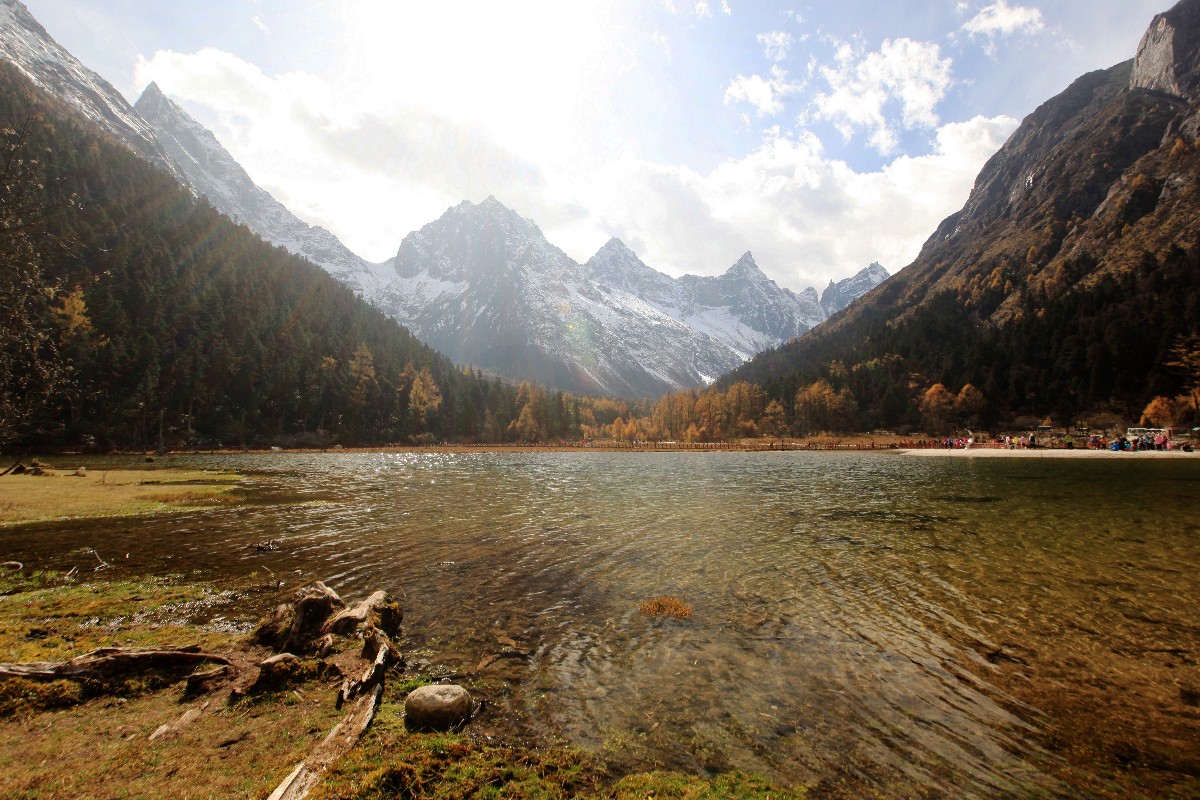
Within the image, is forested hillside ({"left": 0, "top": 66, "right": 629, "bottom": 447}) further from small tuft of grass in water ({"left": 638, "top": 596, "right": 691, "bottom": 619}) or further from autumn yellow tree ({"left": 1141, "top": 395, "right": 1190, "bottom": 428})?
autumn yellow tree ({"left": 1141, "top": 395, "right": 1190, "bottom": 428})

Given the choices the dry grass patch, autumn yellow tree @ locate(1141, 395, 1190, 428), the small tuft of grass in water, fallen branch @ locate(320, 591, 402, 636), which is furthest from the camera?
autumn yellow tree @ locate(1141, 395, 1190, 428)

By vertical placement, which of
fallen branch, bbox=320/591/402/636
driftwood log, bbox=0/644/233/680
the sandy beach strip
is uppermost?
the sandy beach strip

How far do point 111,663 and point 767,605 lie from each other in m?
16.7

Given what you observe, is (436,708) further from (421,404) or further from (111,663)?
(421,404)

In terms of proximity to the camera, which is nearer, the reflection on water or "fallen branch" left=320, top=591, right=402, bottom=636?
the reflection on water

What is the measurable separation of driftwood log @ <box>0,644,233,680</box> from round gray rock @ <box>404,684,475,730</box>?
190 inches

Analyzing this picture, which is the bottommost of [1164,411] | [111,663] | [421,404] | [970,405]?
[111,663]

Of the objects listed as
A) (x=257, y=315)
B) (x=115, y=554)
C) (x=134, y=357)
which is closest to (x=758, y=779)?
(x=115, y=554)

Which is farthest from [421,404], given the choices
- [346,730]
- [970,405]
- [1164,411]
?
[1164,411]

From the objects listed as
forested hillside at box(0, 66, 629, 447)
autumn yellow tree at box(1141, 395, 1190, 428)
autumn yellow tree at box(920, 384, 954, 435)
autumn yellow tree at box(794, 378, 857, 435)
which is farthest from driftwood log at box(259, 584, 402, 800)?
autumn yellow tree at box(794, 378, 857, 435)

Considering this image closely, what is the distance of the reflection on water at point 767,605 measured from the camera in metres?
9.05

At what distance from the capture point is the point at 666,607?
52.8ft

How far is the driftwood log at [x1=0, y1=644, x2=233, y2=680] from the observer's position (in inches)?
360

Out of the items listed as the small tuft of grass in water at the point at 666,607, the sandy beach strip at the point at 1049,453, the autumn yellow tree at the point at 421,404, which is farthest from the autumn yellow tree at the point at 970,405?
the small tuft of grass in water at the point at 666,607
